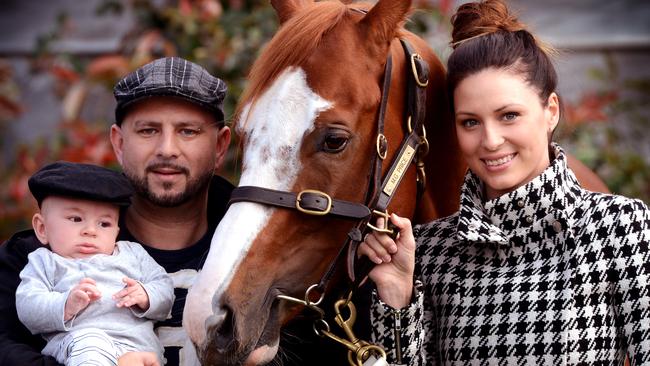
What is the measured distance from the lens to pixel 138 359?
2207 millimetres

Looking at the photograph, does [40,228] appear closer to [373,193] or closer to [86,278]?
[86,278]

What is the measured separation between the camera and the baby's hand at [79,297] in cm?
220

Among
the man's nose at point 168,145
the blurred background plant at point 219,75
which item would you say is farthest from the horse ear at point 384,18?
the blurred background plant at point 219,75

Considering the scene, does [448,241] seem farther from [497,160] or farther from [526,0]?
[526,0]

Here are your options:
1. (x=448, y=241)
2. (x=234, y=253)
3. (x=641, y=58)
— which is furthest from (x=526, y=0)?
(x=234, y=253)

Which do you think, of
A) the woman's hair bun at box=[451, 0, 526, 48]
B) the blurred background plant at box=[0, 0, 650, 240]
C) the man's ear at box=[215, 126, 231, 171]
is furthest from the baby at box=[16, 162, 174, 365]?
the blurred background plant at box=[0, 0, 650, 240]

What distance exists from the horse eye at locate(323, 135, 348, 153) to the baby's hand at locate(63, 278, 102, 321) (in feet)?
2.30

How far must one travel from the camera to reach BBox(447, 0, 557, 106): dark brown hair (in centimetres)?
234

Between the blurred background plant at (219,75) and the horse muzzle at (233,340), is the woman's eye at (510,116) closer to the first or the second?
the horse muzzle at (233,340)

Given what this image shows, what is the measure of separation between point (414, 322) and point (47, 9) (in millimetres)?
5953

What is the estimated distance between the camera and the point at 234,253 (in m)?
2.11

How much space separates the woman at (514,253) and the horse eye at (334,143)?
259mm

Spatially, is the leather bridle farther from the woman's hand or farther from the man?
the man

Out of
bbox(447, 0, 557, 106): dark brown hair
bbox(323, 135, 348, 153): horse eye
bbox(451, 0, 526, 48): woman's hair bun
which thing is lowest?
bbox(323, 135, 348, 153): horse eye
